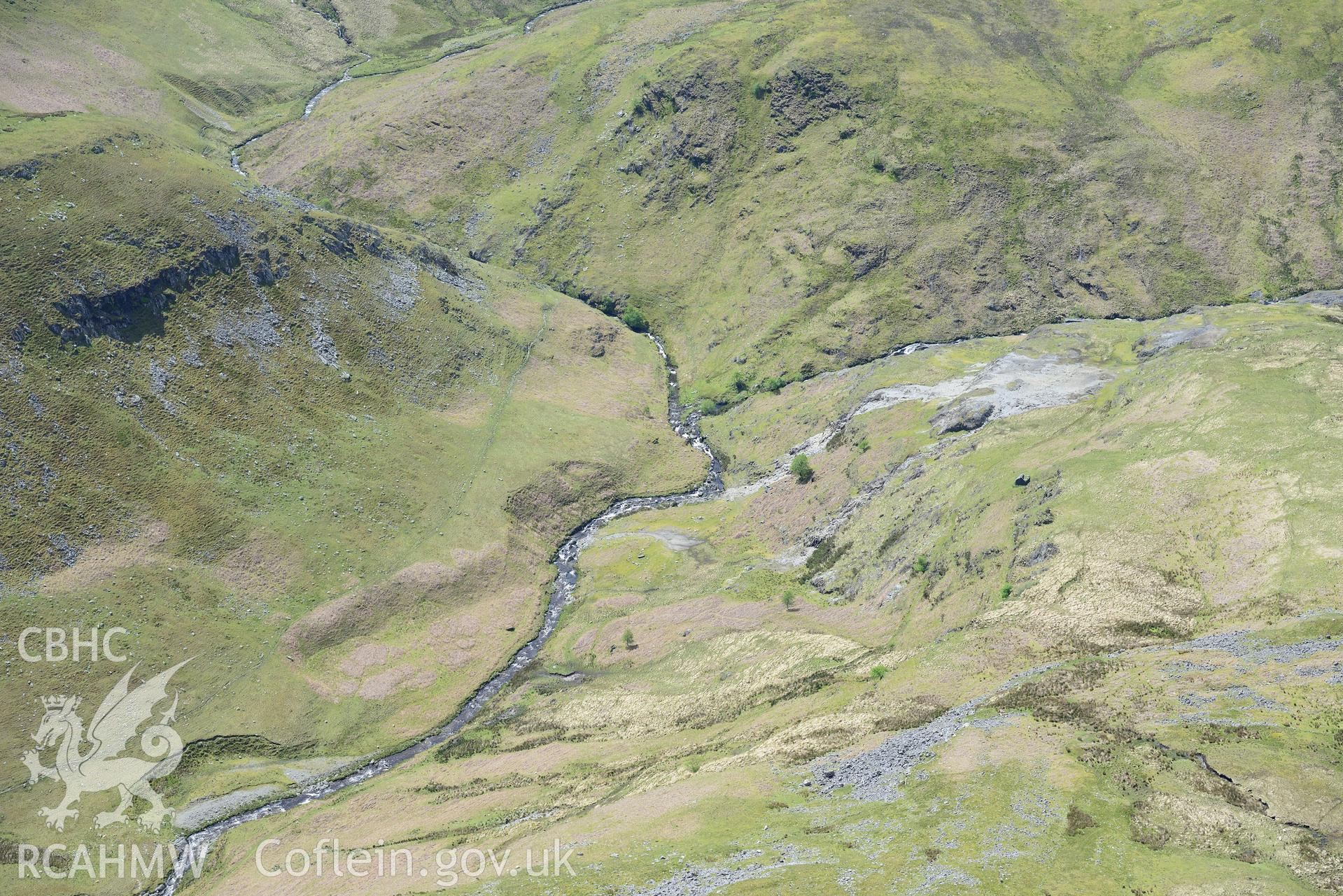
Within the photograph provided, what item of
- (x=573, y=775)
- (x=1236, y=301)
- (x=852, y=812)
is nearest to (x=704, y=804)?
(x=852, y=812)

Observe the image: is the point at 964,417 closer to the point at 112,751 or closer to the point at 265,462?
the point at 265,462

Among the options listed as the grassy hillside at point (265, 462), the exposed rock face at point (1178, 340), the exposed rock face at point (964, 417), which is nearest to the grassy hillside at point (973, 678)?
the exposed rock face at point (964, 417)

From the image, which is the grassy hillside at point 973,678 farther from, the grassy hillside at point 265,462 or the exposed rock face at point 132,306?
the exposed rock face at point 132,306

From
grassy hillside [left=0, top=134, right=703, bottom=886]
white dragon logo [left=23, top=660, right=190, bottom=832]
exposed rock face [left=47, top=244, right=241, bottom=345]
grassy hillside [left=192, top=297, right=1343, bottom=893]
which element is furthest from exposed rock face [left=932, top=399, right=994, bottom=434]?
exposed rock face [left=47, top=244, right=241, bottom=345]

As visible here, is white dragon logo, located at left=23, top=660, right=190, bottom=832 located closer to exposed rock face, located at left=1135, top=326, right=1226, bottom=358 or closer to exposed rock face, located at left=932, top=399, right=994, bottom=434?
exposed rock face, located at left=932, top=399, right=994, bottom=434

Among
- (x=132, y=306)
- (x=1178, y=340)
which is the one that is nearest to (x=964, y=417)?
(x=1178, y=340)
